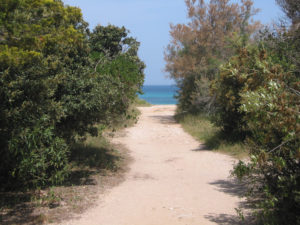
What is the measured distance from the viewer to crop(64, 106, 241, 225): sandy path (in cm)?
633

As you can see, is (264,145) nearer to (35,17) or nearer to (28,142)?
(28,142)

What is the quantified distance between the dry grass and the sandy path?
1.58ft

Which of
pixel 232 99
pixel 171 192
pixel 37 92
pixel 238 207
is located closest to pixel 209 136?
pixel 232 99

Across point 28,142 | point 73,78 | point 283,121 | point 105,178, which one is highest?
point 73,78

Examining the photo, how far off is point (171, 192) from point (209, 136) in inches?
291

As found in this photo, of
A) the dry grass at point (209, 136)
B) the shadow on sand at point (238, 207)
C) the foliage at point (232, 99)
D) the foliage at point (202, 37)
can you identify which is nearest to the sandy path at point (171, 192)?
the shadow on sand at point (238, 207)

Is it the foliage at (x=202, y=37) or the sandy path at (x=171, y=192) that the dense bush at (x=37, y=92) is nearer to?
the sandy path at (x=171, y=192)

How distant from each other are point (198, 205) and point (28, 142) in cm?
345

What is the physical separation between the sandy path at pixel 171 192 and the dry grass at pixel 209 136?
48 centimetres

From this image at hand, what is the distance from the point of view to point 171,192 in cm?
802

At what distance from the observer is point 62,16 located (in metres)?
6.40

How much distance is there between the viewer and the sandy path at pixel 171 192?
6.33 metres

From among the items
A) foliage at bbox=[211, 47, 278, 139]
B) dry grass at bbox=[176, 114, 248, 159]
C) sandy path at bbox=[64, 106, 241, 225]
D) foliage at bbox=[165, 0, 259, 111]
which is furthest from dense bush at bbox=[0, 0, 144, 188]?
foliage at bbox=[165, 0, 259, 111]

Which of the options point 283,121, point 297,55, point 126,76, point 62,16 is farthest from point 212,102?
point 283,121
